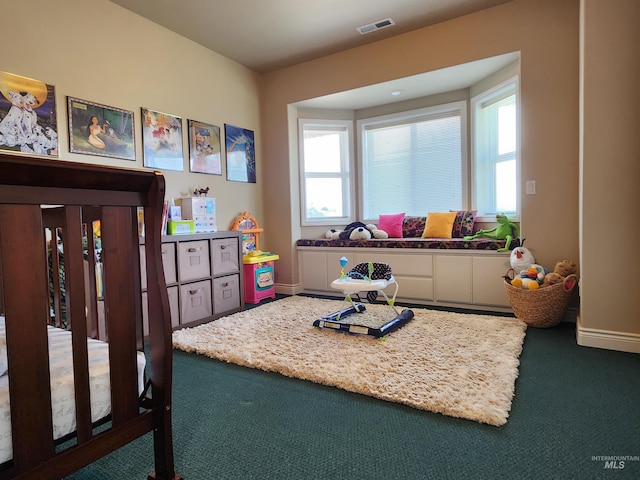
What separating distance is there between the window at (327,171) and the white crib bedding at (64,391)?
3618mm

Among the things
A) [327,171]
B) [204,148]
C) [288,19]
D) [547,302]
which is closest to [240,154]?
[204,148]

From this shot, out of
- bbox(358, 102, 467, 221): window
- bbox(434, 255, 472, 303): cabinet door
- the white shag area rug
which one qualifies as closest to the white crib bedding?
the white shag area rug

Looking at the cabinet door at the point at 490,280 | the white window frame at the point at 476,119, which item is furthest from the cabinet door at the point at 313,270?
the white window frame at the point at 476,119

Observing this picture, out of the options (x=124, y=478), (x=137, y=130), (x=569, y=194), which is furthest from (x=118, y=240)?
(x=569, y=194)

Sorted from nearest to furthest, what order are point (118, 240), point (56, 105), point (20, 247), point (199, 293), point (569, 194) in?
point (20, 247) < point (118, 240) < point (56, 105) < point (569, 194) < point (199, 293)

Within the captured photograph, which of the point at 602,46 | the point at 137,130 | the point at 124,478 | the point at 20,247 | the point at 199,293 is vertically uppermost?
the point at 602,46

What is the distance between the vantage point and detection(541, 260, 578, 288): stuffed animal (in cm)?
276

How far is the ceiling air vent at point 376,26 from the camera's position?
341 centimetres

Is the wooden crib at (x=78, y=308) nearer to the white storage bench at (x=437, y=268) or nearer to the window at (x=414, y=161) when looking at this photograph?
the white storage bench at (x=437, y=268)

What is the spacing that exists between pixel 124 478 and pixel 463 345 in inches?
76.4

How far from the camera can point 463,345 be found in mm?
2377

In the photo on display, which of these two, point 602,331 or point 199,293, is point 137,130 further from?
point 602,331

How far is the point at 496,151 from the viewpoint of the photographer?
3861 millimetres

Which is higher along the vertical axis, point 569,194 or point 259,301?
point 569,194
